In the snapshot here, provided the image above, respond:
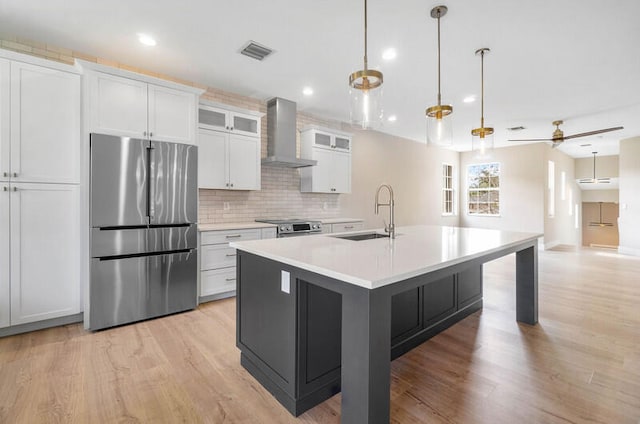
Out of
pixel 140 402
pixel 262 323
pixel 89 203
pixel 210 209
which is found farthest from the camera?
pixel 210 209

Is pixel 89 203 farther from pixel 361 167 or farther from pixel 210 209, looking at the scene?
pixel 361 167

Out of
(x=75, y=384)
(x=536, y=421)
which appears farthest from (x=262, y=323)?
(x=536, y=421)

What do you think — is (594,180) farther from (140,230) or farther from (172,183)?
(140,230)

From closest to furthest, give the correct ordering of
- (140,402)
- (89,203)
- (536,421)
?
(536,421) < (140,402) < (89,203)

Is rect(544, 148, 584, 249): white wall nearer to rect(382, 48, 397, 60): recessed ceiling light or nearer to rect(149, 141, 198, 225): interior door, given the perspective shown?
rect(382, 48, 397, 60): recessed ceiling light

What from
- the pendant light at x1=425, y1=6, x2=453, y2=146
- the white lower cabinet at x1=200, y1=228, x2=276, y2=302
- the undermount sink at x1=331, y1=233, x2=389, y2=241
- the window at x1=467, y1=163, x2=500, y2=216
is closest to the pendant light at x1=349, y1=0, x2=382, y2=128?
the pendant light at x1=425, y1=6, x2=453, y2=146

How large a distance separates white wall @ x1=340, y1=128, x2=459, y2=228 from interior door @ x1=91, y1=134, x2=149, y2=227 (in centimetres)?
359

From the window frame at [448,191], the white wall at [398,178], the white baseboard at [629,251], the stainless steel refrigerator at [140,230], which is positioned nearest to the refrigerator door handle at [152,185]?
the stainless steel refrigerator at [140,230]

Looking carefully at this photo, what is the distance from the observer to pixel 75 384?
1.97 metres

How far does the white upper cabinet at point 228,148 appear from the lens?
12.4 feet

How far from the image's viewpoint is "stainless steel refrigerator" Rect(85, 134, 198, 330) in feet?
9.20

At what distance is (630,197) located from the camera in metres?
6.81

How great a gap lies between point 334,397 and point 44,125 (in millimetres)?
3285

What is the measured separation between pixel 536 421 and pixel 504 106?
4.70 meters
